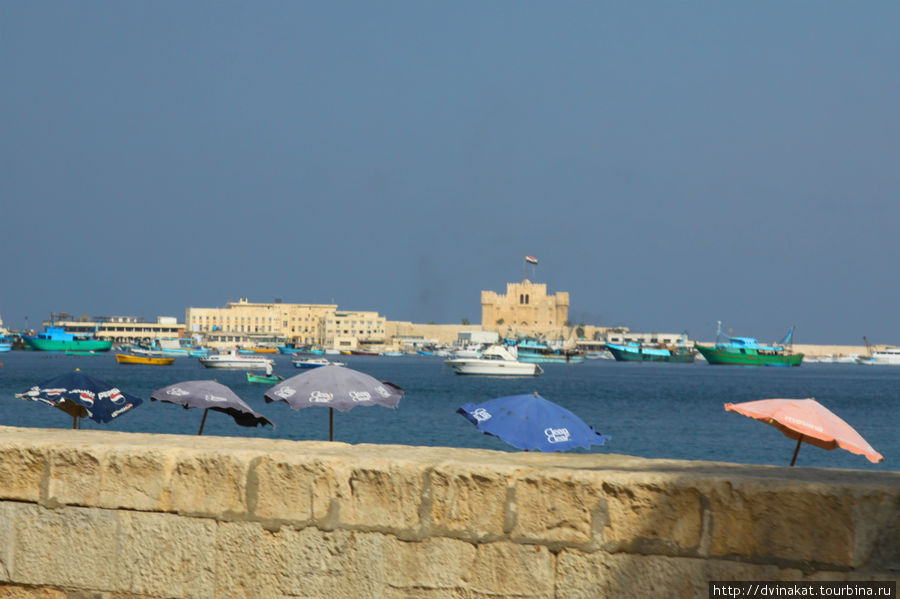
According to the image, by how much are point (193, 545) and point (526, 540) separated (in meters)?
1.23

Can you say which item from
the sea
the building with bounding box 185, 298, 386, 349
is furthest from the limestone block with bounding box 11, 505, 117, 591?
the building with bounding box 185, 298, 386, 349

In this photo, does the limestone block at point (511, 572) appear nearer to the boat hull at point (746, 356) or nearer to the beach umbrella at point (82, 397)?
the beach umbrella at point (82, 397)

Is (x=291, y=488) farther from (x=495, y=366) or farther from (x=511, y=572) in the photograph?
(x=495, y=366)

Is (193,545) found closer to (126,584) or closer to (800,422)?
(126,584)

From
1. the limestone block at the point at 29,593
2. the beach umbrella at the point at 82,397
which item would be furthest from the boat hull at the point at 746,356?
the limestone block at the point at 29,593

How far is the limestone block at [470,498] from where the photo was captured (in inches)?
140

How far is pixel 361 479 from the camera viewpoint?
370cm

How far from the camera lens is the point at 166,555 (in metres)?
3.87

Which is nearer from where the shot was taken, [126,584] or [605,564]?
[605,564]

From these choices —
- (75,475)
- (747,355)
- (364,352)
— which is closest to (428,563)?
(75,475)

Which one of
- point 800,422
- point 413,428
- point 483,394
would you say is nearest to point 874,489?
point 800,422

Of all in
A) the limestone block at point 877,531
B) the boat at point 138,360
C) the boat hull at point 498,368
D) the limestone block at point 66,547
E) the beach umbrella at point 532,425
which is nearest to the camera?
the limestone block at point 877,531

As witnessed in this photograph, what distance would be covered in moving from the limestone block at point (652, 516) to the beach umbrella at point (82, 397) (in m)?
7.75

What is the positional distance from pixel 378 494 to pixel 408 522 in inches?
5.6
